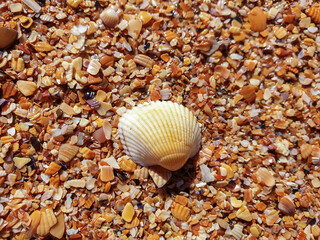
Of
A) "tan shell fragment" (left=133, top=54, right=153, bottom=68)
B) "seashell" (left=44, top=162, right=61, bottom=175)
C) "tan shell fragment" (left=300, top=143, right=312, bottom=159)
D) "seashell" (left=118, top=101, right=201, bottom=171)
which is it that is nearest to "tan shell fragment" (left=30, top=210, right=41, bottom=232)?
"seashell" (left=44, top=162, right=61, bottom=175)

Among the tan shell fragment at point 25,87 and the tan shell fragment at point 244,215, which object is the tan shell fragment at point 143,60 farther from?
the tan shell fragment at point 244,215

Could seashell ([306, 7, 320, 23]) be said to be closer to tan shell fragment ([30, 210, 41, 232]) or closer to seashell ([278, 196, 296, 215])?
seashell ([278, 196, 296, 215])

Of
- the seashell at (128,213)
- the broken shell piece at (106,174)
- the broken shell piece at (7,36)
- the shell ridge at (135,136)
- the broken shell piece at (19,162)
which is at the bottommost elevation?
the seashell at (128,213)

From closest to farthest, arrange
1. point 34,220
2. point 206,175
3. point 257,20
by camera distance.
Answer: point 34,220 < point 206,175 < point 257,20

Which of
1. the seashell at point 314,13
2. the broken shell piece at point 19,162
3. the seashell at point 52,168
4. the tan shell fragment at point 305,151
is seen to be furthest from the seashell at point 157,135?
the seashell at point 314,13

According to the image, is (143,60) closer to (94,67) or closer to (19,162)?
(94,67)

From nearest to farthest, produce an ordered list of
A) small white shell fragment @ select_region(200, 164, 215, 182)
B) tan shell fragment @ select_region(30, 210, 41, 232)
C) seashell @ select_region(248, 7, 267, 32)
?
tan shell fragment @ select_region(30, 210, 41, 232)
small white shell fragment @ select_region(200, 164, 215, 182)
seashell @ select_region(248, 7, 267, 32)

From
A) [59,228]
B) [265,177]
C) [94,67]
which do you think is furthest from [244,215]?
[94,67]
